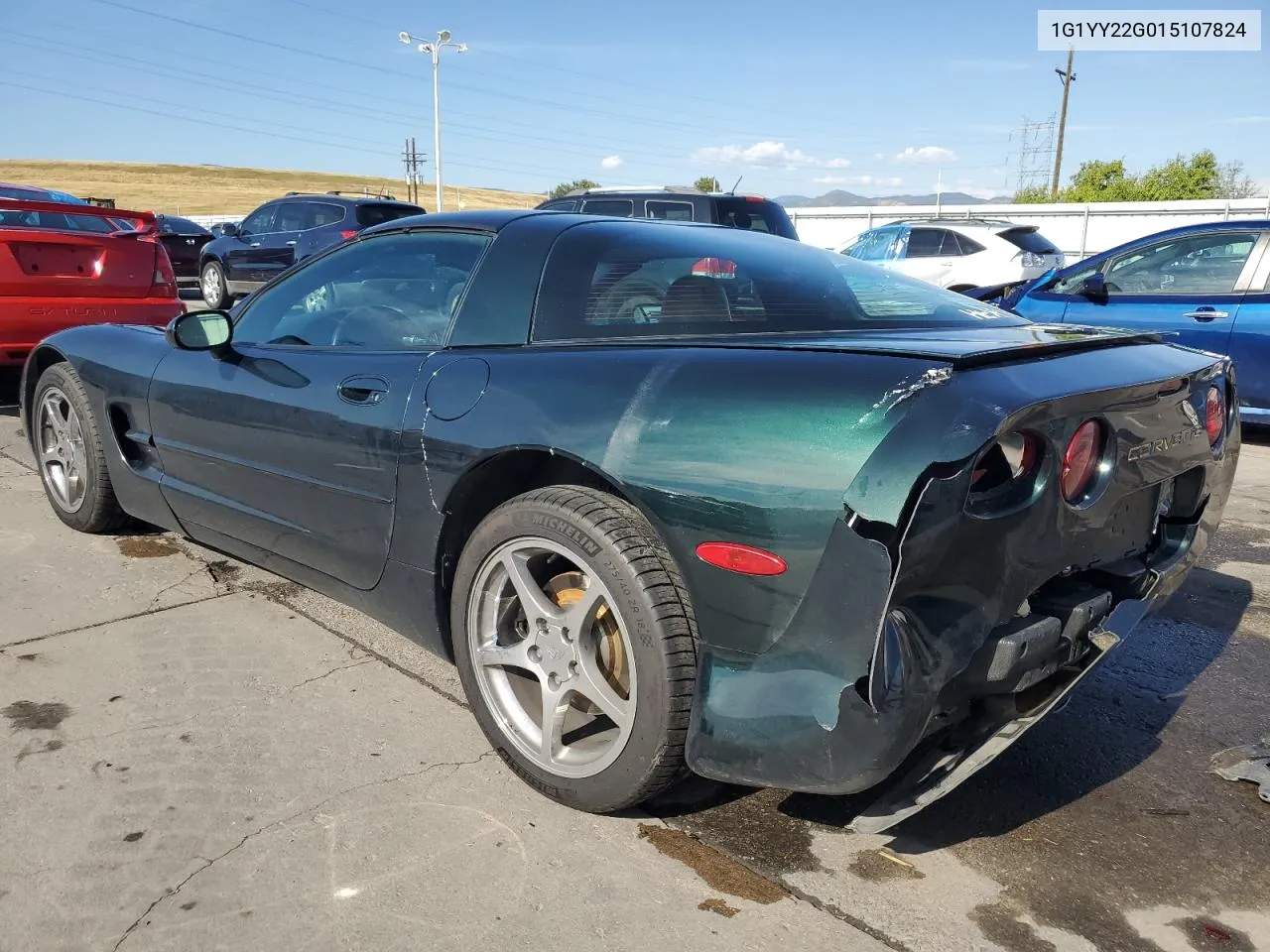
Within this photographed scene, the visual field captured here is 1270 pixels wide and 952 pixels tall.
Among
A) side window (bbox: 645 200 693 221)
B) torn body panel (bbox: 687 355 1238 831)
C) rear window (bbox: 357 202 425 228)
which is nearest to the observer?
torn body panel (bbox: 687 355 1238 831)

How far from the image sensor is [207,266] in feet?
50.9

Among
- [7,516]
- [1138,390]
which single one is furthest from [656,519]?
[7,516]

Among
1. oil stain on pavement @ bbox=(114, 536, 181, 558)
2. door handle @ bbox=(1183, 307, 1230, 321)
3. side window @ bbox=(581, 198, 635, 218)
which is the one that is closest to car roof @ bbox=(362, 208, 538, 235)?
oil stain on pavement @ bbox=(114, 536, 181, 558)

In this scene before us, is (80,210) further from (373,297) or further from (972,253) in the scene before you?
(972,253)

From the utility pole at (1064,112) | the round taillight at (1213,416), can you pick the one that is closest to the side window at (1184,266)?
the round taillight at (1213,416)

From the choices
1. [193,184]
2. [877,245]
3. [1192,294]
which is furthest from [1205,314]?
[193,184]

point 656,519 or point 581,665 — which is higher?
point 656,519

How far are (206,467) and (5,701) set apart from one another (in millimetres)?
969

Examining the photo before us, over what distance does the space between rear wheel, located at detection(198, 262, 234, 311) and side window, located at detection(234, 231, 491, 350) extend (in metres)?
12.1

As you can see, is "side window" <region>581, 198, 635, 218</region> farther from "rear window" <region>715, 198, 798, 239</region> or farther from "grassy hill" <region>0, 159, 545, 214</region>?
"grassy hill" <region>0, 159, 545, 214</region>

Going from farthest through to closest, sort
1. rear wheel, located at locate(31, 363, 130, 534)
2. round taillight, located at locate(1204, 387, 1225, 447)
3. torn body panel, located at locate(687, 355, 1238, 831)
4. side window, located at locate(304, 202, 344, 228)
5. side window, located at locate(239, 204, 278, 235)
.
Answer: side window, located at locate(239, 204, 278, 235), side window, located at locate(304, 202, 344, 228), rear wheel, located at locate(31, 363, 130, 534), round taillight, located at locate(1204, 387, 1225, 447), torn body panel, located at locate(687, 355, 1238, 831)

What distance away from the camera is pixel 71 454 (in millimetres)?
4258

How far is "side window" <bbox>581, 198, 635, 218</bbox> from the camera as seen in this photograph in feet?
36.6

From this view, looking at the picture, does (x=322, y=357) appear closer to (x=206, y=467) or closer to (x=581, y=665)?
(x=206, y=467)
